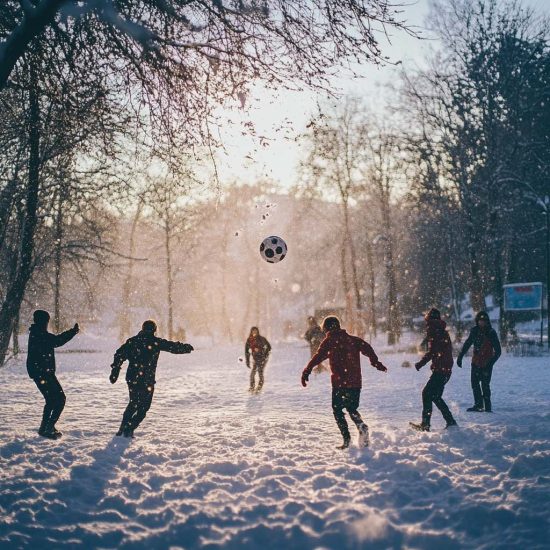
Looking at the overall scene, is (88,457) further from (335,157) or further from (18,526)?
(335,157)

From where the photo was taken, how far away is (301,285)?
189 feet

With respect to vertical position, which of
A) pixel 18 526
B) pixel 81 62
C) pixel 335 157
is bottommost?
pixel 18 526

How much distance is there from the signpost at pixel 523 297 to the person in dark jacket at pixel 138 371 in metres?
17.1

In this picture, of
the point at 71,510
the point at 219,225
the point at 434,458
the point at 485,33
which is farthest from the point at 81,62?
the point at 219,225

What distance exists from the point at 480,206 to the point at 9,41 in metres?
26.4

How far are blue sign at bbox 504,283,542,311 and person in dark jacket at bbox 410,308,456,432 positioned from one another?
14.1 meters

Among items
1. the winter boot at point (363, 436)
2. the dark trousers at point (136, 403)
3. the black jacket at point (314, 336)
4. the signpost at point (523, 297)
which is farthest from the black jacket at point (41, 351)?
the signpost at point (523, 297)

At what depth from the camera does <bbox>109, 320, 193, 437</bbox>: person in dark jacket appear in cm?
752

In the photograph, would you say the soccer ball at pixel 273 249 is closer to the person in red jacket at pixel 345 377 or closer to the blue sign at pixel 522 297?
the person in red jacket at pixel 345 377

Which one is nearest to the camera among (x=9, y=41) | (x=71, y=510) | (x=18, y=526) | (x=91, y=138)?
(x=18, y=526)

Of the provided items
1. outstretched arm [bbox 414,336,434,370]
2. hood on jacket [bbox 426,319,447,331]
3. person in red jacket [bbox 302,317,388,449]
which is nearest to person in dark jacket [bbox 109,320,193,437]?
person in red jacket [bbox 302,317,388,449]

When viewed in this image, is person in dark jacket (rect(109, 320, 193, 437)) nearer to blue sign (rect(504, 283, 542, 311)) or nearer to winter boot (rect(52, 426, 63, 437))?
winter boot (rect(52, 426, 63, 437))

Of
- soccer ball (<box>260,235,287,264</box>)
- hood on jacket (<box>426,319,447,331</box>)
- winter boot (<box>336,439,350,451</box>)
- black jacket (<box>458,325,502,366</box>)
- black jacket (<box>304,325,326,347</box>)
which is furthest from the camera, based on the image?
black jacket (<box>304,325,326,347</box>)

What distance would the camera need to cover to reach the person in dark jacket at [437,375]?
7633mm
